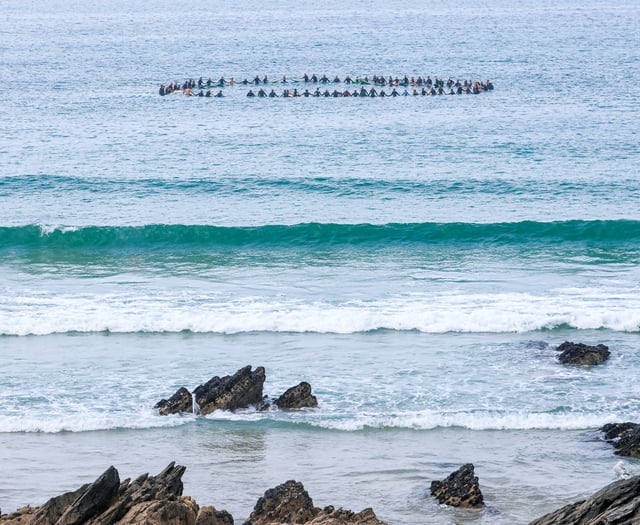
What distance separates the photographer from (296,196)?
47062 mm

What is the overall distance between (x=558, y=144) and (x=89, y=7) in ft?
445

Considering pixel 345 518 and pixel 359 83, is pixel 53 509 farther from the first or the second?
pixel 359 83

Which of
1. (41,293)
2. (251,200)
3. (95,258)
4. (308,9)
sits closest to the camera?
(41,293)

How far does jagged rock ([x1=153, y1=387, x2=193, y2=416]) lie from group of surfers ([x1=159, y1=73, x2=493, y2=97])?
53.8 meters

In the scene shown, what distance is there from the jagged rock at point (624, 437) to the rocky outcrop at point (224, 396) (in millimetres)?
7155

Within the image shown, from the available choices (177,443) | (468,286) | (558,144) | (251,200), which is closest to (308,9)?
(558,144)

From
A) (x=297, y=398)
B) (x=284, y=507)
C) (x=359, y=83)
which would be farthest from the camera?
(x=359, y=83)

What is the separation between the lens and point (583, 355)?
25.9 meters

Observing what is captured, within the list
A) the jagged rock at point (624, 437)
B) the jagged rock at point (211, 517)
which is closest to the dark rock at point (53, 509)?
the jagged rock at point (211, 517)

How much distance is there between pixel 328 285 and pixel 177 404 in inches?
471

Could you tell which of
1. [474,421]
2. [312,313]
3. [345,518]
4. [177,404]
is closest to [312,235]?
[312,313]

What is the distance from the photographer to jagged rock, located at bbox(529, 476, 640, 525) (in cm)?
1188

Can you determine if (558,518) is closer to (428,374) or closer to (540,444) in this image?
(540,444)

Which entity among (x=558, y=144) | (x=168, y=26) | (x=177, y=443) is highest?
(x=168, y=26)
